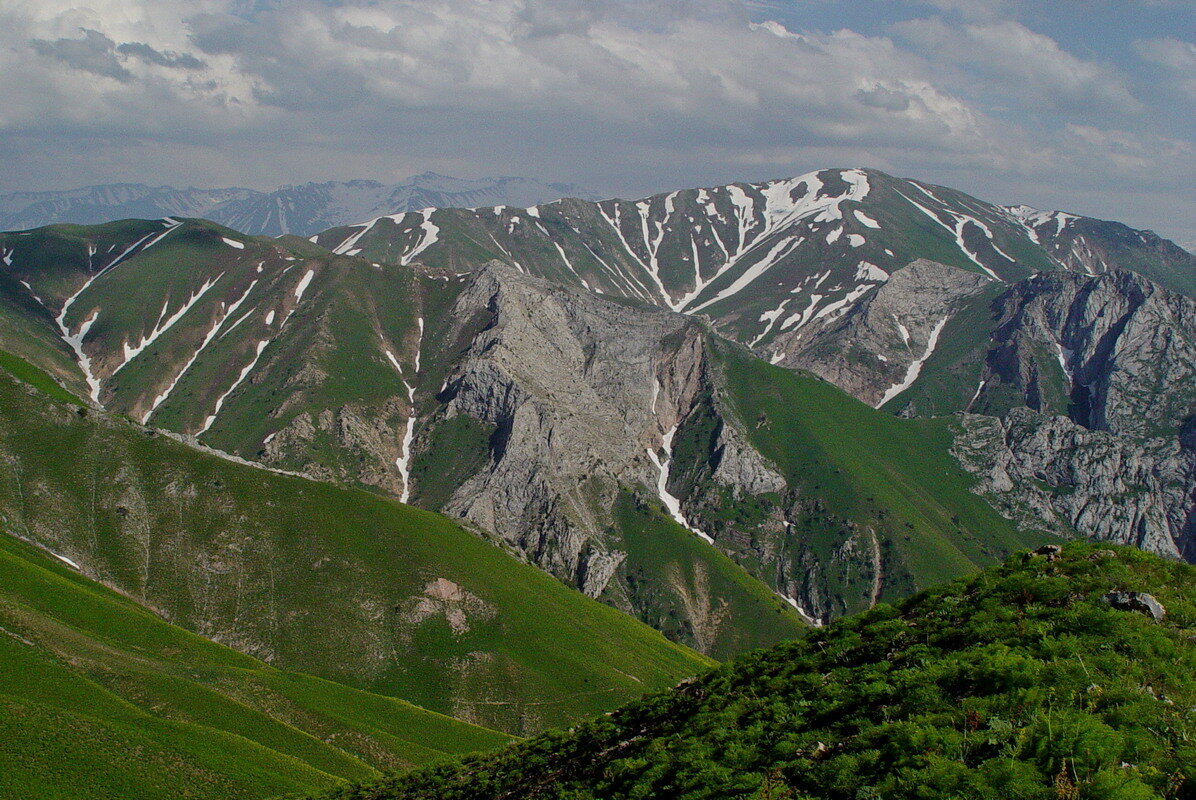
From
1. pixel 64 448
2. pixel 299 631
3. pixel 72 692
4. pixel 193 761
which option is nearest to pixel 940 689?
pixel 193 761

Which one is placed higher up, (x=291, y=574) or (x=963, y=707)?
(x=963, y=707)

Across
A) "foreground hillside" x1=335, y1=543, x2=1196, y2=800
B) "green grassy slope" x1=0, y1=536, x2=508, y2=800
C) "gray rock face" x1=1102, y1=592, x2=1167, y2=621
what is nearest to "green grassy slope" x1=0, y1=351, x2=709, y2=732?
"green grassy slope" x1=0, y1=536, x2=508, y2=800

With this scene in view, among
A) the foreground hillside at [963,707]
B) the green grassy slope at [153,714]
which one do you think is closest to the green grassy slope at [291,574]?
the green grassy slope at [153,714]

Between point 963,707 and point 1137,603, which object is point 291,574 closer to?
point 963,707

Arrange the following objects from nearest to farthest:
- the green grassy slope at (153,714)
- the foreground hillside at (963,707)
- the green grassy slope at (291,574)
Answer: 1. the foreground hillside at (963,707)
2. the green grassy slope at (153,714)
3. the green grassy slope at (291,574)

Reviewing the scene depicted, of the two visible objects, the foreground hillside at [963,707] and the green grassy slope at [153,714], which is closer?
the foreground hillside at [963,707]

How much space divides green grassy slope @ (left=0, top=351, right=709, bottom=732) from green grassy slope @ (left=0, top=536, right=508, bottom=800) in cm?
1446

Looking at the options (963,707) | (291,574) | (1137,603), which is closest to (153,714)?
(291,574)

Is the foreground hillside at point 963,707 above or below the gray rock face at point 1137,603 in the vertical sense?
below

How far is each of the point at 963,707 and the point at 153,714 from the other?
315 feet

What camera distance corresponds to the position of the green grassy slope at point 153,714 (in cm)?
7381

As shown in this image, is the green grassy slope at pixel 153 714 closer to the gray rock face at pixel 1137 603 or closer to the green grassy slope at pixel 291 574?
the green grassy slope at pixel 291 574

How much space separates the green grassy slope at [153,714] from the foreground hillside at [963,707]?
176ft

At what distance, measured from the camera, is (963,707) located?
76.8ft
